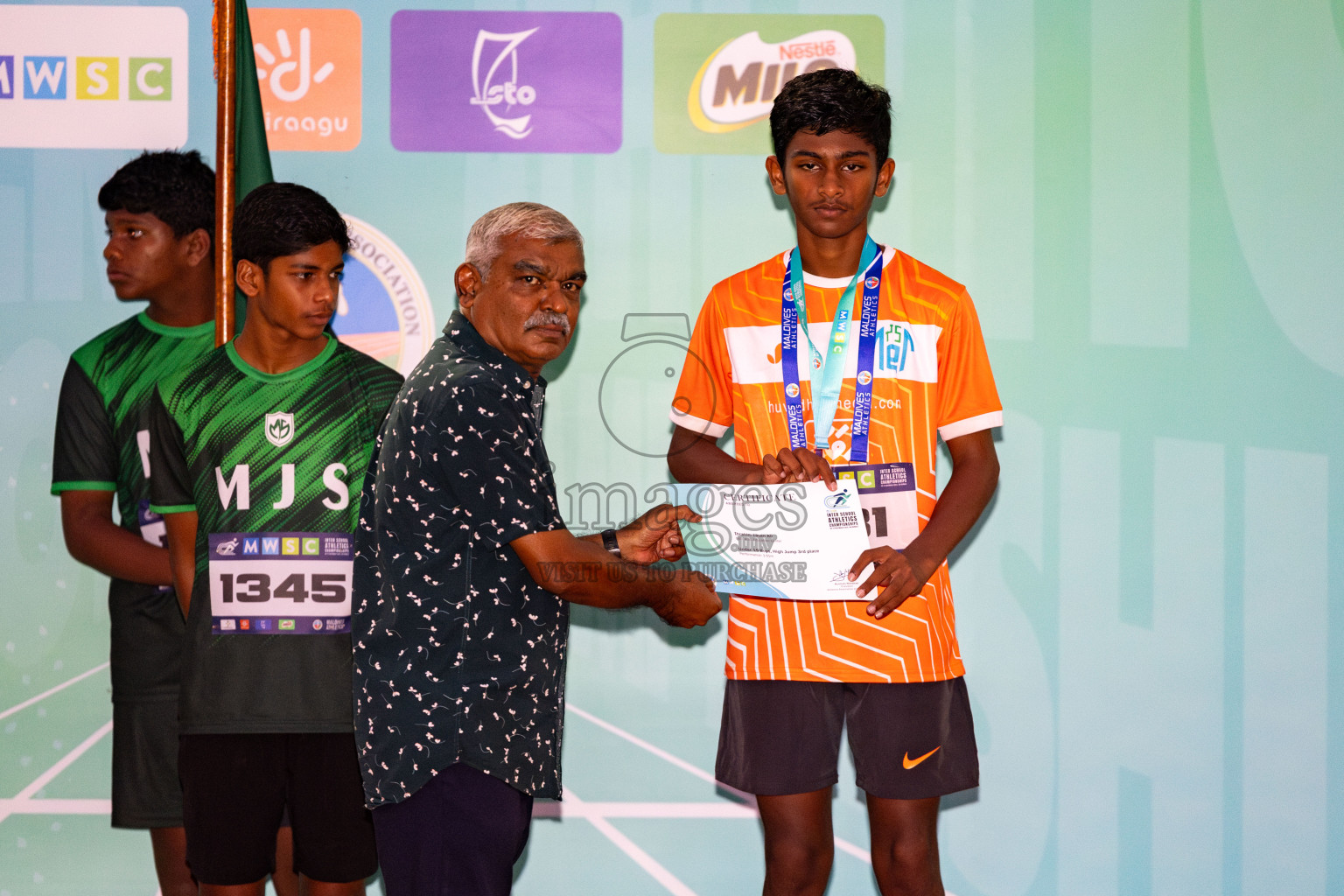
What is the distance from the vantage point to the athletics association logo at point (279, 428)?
241 centimetres

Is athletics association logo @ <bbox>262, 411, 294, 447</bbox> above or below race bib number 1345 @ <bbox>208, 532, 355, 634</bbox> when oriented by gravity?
above

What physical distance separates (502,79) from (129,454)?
1.45 meters

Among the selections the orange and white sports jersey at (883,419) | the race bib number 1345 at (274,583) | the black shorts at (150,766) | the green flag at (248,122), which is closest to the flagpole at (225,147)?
the green flag at (248,122)

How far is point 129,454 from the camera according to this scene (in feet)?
9.49

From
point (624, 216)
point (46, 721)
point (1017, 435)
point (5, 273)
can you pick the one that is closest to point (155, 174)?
point (5, 273)

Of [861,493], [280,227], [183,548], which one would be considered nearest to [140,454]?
[183,548]

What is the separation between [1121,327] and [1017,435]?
0.43m

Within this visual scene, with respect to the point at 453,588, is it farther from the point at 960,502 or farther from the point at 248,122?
the point at 248,122

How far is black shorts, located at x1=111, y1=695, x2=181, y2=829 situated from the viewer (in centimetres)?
288

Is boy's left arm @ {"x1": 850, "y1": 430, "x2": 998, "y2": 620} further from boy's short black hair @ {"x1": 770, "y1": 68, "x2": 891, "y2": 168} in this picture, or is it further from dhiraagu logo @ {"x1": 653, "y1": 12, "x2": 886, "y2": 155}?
dhiraagu logo @ {"x1": 653, "y1": 12, "x2": 886, "y2": 155}

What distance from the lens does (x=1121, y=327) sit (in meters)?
3.17

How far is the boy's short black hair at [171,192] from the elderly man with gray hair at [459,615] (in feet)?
4.79

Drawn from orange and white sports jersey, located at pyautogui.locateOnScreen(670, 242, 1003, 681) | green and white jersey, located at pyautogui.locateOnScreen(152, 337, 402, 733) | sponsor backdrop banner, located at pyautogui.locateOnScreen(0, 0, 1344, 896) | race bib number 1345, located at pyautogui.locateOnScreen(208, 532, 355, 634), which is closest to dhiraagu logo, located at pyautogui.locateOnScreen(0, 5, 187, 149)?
sponsor backdrop banner, located at pyautogui.locateOnScreen(0, 0, 1344, 896)

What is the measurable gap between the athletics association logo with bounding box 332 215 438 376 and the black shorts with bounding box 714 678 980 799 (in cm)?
148
